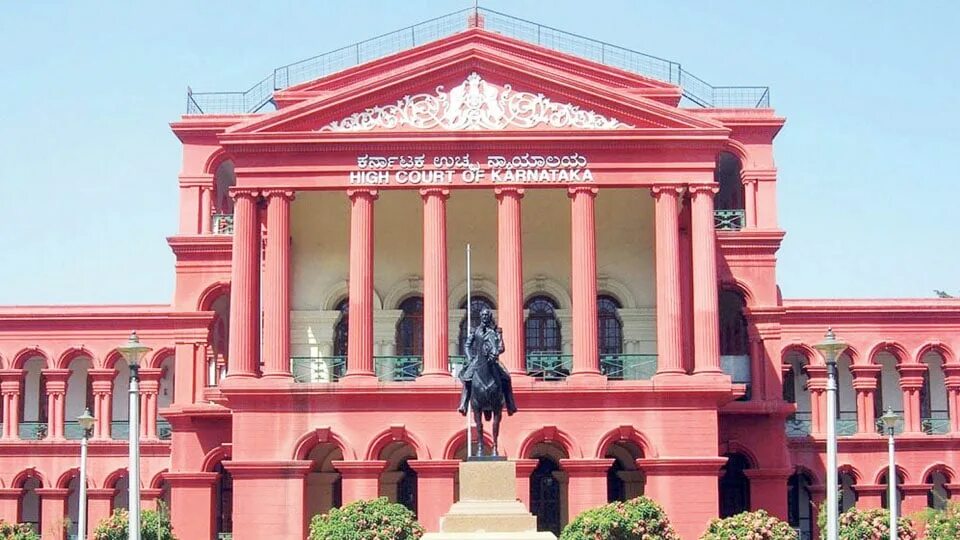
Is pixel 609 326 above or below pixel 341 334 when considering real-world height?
above

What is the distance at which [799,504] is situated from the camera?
63.0 metres

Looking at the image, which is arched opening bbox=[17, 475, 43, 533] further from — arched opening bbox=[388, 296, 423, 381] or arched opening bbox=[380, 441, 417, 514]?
arched opening bbox=[388, 296, 423, 381]

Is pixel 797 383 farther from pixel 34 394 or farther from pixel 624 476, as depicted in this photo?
Answer: pixel 34 394

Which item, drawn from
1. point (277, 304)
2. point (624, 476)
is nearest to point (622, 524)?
point (624, 476)

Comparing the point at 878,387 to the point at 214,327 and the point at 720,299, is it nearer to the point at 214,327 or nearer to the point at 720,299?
the point at 720,299

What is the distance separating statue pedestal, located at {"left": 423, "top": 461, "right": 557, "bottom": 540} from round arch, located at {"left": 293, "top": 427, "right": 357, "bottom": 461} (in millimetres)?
15385

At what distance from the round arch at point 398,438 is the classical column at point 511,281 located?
344 centimetres

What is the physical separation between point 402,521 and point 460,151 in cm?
1159

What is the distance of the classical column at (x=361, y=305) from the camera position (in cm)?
5150

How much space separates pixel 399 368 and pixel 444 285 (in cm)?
357

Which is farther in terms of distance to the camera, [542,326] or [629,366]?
[542,326]

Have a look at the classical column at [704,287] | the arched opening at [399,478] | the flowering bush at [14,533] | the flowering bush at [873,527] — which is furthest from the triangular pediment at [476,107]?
the flowering bush at [14,533]

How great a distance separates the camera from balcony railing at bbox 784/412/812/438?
204 feet

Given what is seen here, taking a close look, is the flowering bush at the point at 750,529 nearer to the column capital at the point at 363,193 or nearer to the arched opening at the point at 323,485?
the arched opening at the point at 323,485
